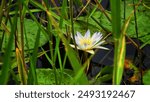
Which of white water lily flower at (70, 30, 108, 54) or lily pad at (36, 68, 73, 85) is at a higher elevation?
white water lily flower at (70, 30, 108, 54)

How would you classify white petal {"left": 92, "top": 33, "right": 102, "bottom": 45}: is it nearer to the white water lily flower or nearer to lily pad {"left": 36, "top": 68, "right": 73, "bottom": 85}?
the white water lily flower

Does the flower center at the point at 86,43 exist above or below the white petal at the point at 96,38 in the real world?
below

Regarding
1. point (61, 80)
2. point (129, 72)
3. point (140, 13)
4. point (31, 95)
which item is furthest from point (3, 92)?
point (140, 13)

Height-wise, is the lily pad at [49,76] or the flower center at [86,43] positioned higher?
the flower center at [86,43]

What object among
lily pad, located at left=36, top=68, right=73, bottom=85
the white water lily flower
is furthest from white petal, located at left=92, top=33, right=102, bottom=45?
lily pad, located at left=36, top=68, right=73, bottom=85

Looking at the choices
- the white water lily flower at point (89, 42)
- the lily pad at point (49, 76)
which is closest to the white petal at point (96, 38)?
the white water lily flower at point (89, 42)

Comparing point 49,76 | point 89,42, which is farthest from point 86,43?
point 49,76

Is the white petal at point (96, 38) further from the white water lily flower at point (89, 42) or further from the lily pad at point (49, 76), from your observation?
the lily pad at point (49, 76)

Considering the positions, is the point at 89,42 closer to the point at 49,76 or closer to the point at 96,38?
the point at 96,38

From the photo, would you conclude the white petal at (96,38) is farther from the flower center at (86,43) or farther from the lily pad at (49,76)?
the lily pad at (49,76)

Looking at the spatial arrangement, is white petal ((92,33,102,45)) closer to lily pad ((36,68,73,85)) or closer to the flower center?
the flower center

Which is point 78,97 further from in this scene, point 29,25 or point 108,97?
point 29,25
